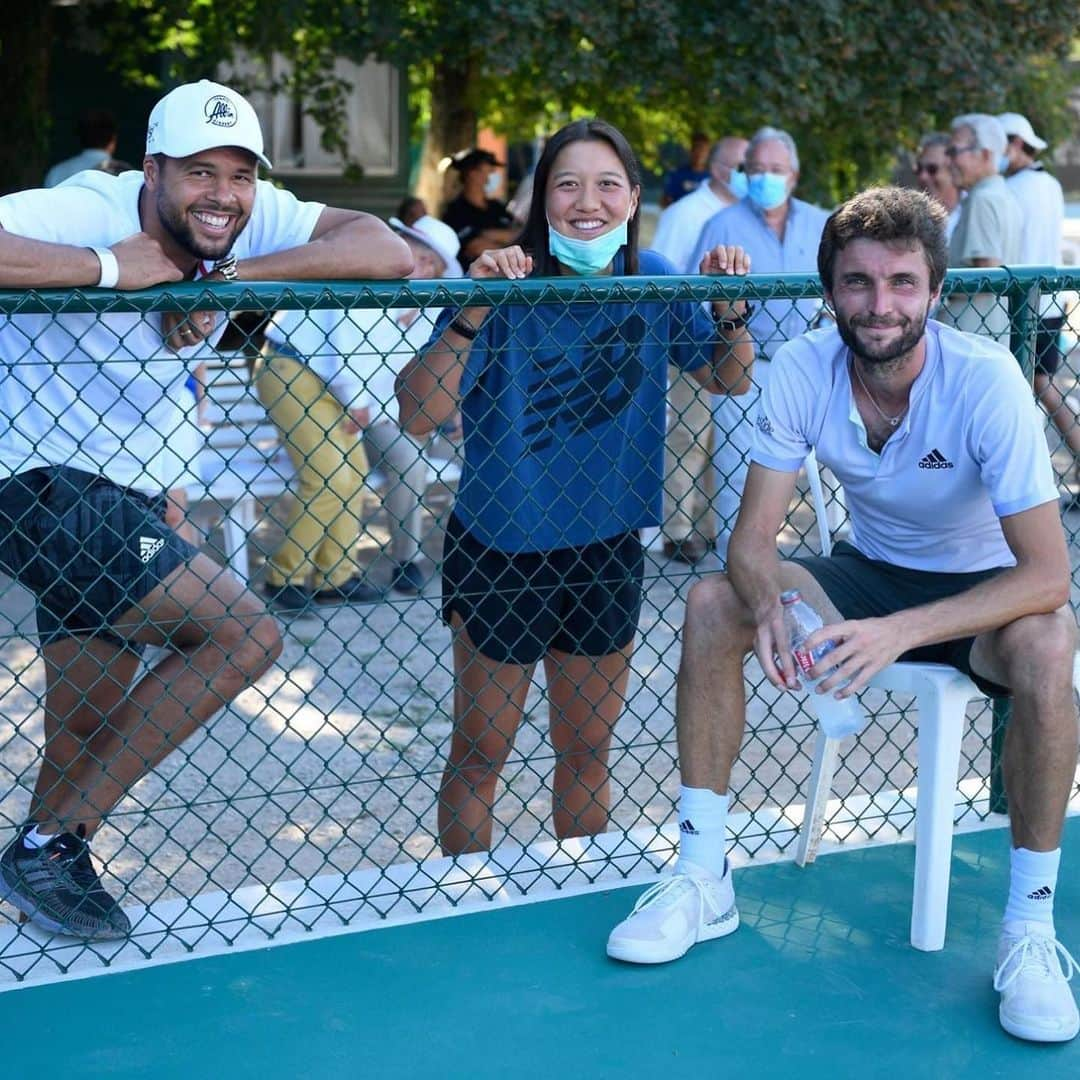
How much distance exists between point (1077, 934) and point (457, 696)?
4.64 feet

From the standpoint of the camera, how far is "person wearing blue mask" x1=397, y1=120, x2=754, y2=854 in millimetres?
3432

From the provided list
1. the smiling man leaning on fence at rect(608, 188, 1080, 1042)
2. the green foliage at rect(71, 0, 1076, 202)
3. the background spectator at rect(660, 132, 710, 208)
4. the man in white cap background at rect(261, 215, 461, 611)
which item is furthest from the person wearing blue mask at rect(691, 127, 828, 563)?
the background spectator at rect(660, 132, 710, 208)

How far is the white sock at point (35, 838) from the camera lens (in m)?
3.42

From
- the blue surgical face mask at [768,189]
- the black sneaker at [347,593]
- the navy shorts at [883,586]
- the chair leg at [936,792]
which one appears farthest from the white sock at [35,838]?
the blue surgical face mask at [768,189]

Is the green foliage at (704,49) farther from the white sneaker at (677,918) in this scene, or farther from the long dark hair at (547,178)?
A: the white sneaker at (677,918)

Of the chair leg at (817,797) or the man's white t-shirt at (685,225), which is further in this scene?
the man's white t-shirt at (685,225)

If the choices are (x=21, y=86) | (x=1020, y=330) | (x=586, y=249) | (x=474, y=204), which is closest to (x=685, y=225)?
(x=474, y=204)

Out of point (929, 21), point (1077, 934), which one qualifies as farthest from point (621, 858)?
point (929, 21)

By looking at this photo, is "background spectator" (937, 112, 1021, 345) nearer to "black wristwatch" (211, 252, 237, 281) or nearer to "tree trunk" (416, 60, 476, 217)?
"tree trunk" (416, 60, 476, 217)

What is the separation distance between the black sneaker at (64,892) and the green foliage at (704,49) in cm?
597

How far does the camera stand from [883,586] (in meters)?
3.52

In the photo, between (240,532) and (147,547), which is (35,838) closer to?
(147,547)

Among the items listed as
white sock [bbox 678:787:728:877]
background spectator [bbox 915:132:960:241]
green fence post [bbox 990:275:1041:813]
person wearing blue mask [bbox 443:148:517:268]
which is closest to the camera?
white sock [bbox 678:787:728:877]

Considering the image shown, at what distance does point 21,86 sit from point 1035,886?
367 inches
